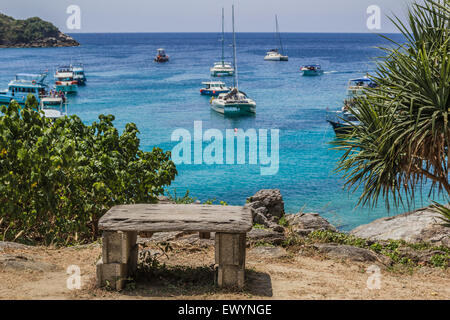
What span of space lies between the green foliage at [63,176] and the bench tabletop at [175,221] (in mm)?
3022

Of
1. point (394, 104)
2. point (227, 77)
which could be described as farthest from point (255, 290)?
point (227, 77)

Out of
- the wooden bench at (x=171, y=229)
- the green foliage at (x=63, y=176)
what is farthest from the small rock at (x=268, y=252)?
the green foliage at (x=63, y=176)

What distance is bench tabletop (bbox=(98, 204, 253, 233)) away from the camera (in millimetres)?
6219

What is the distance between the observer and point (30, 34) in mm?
168375

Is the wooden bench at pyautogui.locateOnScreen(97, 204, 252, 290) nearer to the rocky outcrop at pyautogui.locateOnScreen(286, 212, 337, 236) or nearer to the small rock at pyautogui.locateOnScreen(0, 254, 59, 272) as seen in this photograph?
the small rock at pyautogui.locateOnScreen(0, 254, 59, 272)

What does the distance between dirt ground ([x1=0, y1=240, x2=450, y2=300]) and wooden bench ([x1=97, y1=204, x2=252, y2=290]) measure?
204 mm

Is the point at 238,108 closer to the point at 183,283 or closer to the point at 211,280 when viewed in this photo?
the point at 211,280

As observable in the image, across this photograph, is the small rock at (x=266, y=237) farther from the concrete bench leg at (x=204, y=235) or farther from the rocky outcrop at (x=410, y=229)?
the rocky outcrop at (x=410, y=229)

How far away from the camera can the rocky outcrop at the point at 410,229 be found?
45.9 feet

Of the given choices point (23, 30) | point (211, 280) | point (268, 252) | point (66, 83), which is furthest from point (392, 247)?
point (23, 30)

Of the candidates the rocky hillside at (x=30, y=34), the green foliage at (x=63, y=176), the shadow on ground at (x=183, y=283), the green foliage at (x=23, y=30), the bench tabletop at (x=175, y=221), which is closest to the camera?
the bench tabletop at (x=175, y=221)

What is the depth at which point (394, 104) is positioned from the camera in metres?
9.33
